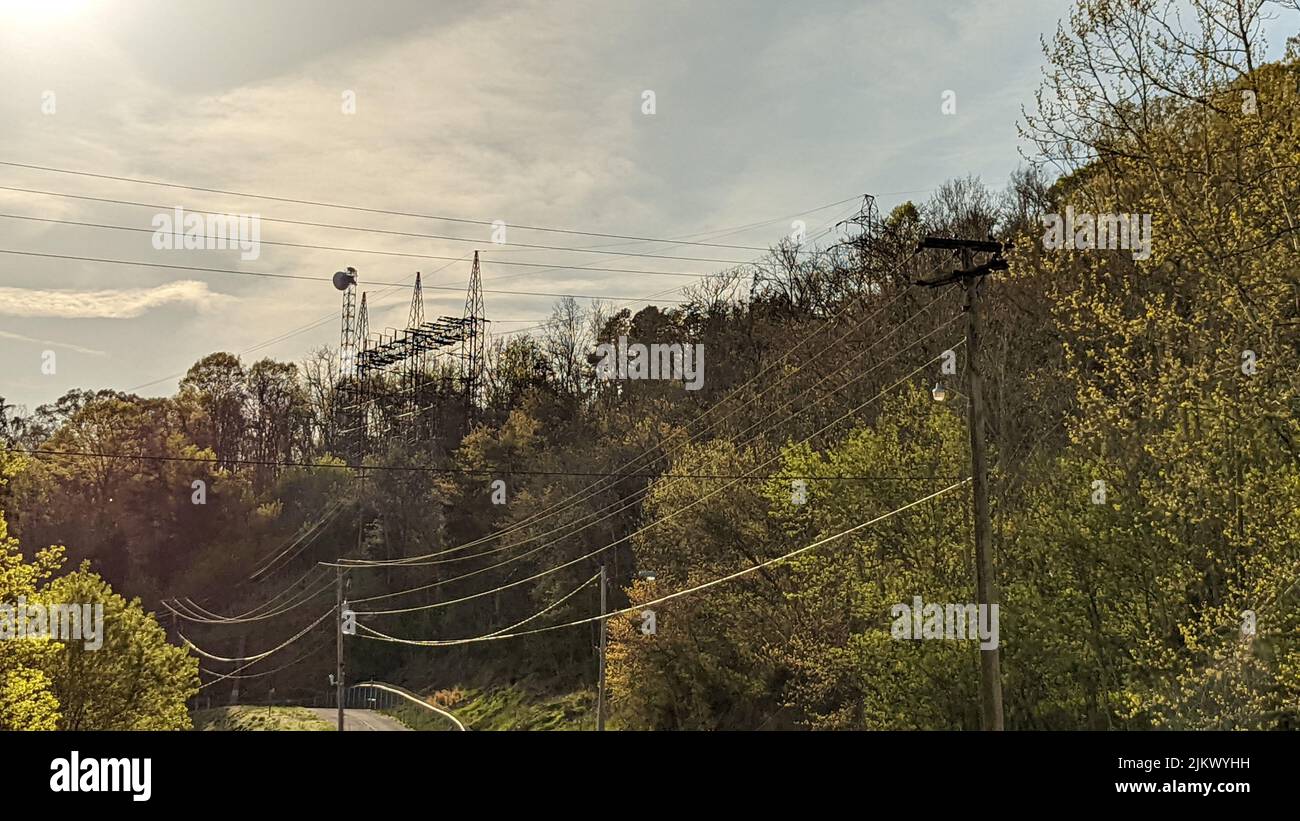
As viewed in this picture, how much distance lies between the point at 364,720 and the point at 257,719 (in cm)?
688

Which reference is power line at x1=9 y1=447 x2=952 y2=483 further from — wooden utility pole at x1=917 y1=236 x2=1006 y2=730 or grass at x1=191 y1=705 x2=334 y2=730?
grass at x1=191 y1=705 x2=334 y2=730

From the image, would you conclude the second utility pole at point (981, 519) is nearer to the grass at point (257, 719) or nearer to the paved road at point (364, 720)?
the paved road at point (364, 720)

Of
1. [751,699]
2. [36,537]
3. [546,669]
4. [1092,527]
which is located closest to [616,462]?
[546,669]

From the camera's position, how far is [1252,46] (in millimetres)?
15359

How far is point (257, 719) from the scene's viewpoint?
5444 centimetres

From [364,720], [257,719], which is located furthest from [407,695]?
[257,719]

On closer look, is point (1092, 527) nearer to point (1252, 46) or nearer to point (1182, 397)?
point (1182, 397)

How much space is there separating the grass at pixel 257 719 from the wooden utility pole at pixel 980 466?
137 ft

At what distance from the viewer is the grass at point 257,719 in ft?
172

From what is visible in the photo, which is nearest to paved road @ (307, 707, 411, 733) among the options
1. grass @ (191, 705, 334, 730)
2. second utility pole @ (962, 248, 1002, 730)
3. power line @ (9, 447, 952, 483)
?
grass @ (191, 705, 334, 730)

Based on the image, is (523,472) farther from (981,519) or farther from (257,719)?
(981,519)

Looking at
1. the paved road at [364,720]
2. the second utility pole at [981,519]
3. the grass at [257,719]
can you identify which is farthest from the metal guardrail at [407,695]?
the second utility pole at [981,519]
